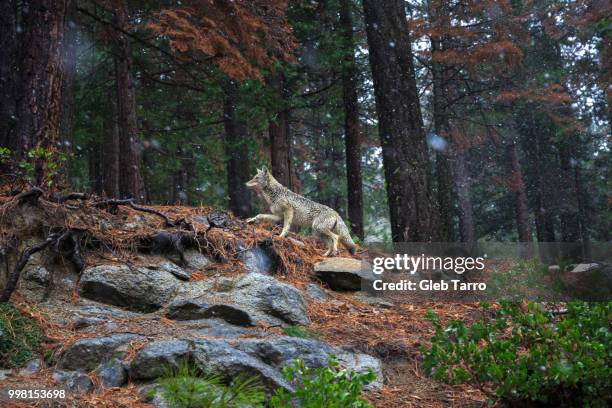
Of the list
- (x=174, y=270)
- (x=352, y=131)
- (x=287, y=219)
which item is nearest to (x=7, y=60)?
(x=287, y=219)

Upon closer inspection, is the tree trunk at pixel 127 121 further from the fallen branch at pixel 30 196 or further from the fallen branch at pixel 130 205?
the fallen branch at pixel 30 196

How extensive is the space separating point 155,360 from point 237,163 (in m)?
13.8

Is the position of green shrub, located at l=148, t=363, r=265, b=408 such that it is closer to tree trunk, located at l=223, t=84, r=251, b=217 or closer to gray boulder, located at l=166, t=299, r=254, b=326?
gray boulder, located at l=166, t=299, r=254, b=326

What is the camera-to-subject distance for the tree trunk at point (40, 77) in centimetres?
747

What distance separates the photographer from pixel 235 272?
7.26 m

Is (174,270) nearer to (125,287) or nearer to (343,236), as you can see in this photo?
(125,287)

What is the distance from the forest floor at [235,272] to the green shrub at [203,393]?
350 millimetres

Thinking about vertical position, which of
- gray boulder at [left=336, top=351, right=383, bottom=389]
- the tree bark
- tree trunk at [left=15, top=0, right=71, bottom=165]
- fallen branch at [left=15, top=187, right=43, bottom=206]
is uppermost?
the tree bark

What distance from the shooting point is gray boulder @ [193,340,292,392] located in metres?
4.55

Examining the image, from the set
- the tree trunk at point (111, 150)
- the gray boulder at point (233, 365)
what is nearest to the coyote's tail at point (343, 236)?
the gray boulder at point (233, 365)

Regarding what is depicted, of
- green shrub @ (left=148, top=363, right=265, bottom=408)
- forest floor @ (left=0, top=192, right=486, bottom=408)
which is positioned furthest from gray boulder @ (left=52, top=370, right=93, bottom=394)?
green shrub @ (left=148, top=363, right=265, bottom=408)

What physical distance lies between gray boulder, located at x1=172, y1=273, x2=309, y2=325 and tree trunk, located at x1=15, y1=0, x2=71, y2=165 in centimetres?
260

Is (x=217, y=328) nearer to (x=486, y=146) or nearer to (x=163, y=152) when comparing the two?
(x=163, y=152)

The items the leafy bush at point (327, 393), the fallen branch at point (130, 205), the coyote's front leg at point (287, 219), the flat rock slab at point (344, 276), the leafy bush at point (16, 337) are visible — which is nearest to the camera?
the leafy bush at point (327, 393)
